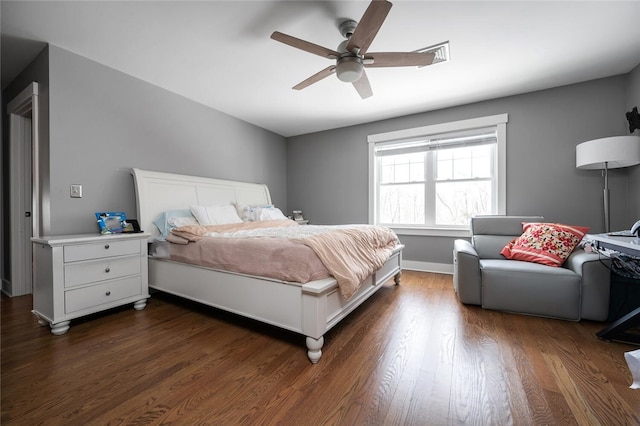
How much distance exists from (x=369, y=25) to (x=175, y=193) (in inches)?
109

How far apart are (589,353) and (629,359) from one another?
3.00ft

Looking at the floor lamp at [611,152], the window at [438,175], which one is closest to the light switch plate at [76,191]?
the window at [438,175]

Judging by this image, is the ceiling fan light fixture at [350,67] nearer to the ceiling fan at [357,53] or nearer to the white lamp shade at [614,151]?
the ceiling fan at [357,53]

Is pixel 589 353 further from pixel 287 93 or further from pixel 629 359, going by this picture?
pixel 287 93

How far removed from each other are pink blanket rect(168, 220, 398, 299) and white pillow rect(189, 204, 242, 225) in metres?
0.36

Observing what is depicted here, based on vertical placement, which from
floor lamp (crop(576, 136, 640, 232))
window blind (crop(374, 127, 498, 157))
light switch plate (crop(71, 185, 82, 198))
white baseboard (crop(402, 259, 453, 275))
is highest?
window blind (crop(374, 127, 498, 157))

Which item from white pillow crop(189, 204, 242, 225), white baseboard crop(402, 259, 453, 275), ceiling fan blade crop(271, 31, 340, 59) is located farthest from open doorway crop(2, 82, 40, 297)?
white baseboard crop(402, 259, 453, 275)

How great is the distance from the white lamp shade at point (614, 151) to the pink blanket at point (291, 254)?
2.21 meters

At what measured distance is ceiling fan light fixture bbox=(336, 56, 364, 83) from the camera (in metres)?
1.87

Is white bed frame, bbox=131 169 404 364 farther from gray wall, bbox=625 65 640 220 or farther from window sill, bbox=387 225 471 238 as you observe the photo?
gray wall, bbox=625 65 640 220

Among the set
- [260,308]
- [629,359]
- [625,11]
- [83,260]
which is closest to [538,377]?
[629,359]

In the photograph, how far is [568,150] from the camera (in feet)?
9.89

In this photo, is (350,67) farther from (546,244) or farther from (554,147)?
(554,147)

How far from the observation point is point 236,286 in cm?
205
